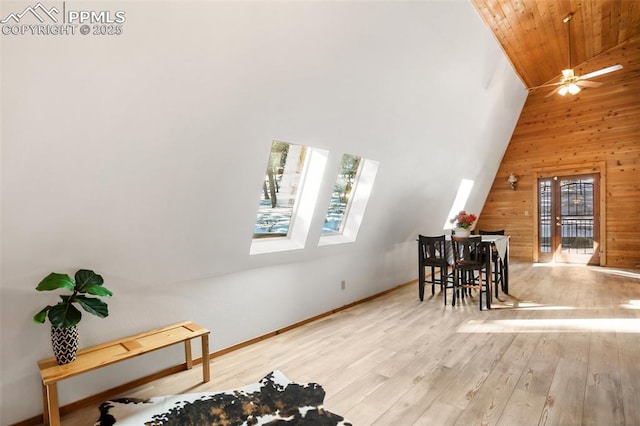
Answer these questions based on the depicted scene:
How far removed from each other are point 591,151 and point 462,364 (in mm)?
6760

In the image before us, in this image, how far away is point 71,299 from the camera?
2057 mm

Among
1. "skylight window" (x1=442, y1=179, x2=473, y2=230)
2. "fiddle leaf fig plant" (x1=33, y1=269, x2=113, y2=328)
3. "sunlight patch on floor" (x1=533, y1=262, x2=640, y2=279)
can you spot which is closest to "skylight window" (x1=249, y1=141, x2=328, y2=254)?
"fiddle leaf fig plant" (x1=33, y1=269, x2=113, y2=328)

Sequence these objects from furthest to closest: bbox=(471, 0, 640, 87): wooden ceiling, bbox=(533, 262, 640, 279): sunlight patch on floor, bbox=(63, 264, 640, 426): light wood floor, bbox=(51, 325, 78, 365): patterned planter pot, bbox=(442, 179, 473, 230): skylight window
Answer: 1. bbox=(442, 179, 473, 230): skylight window
2. bbox=(533, 262, 640, 279): sunlight patch on floor
3. bbox=(471, 0, 640, 87): wooden ceiling
4. bbox=(63, 264, 640, 426): light wood floor
5. bbox=(51, 325, 78, 365): patterned planter pot

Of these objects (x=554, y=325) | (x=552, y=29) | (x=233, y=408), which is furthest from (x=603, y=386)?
(x=552, y=29)

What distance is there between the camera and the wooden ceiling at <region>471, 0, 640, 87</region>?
13.3 ft

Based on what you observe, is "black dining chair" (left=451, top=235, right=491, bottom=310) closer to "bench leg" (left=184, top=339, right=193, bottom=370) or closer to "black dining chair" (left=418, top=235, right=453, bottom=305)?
"black dining chair" (left=418, top=235, right=453, bottom=305)

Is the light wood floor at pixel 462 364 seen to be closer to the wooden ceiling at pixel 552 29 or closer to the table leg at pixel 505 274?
the table leg at pixel 505 274

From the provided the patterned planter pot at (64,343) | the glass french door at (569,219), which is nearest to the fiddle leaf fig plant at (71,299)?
the patterned planter pot at (64,343)

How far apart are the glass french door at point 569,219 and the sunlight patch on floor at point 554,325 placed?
13.2ft

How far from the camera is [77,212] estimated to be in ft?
6.79

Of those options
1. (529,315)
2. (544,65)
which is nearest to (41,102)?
(529,315)

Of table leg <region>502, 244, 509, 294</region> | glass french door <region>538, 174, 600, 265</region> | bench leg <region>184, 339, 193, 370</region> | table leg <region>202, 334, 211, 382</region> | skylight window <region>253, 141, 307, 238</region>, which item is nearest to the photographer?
table leg <region>202, 334, 211, 382</region>

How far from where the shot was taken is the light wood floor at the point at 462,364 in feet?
7.14

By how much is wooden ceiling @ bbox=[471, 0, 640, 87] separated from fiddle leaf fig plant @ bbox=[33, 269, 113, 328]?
4.31 m
